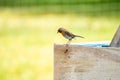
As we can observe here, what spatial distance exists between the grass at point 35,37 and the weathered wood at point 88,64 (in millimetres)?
3129

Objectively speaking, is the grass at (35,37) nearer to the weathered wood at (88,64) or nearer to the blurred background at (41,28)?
the blurred background at (41,28)

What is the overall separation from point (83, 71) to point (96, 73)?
5 centimetres

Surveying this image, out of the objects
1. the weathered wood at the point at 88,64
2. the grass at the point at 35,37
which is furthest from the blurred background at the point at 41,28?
the weathered wood at the point at 88,64

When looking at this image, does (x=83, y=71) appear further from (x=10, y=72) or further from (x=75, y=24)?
(x=75, y=24)

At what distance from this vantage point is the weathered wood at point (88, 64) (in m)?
1.99

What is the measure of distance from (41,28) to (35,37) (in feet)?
1.79

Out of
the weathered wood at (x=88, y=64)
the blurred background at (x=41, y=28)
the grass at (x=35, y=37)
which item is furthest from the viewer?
the blurred background at (x=41, y=28)

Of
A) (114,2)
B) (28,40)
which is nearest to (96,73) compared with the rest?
(28,40)

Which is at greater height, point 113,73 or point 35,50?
point 113,73

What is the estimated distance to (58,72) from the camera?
79.6 inches

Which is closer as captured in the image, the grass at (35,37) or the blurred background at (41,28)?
the grass at (35,37)

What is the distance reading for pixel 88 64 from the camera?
78.7 inches

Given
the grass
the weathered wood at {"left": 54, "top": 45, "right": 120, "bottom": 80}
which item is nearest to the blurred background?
the grass

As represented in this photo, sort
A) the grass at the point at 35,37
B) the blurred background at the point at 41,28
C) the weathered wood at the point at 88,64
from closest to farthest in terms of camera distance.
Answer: the weathered wood at the point at 88,64 → the grass at the point at 35,37 → the blurred background at the point at 41,28
